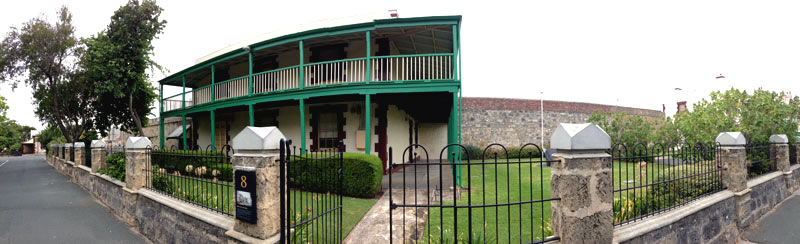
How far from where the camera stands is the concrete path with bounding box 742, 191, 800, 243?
5.12m

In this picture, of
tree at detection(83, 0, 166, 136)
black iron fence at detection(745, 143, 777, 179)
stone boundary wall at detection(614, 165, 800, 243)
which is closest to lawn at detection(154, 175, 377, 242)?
stone boundary wall at detection(614, 165, 800, 243)

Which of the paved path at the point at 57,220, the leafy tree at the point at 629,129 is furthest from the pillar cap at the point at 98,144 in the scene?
the leafy tree at the point at 629,129

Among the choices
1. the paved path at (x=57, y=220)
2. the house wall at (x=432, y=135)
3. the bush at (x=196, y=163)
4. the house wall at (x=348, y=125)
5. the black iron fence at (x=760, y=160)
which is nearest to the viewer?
the bush at (x=196, y=163)

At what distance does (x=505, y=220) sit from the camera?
5.16 metres

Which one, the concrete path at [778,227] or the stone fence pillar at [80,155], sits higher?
the stone fence pillar at [80,155]

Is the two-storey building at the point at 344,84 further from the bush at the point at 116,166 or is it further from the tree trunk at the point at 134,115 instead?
the bush at the point at 116,166

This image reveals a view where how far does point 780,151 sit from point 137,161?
13166 mm

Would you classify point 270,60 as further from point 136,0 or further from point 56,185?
point 56,185

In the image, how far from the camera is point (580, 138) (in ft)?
9.63

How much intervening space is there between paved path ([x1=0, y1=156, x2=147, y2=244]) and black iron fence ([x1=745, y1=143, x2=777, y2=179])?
38.2 ft

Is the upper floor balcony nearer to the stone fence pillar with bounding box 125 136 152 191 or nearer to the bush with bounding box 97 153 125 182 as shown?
the bush with bounding box 97 153 125 182

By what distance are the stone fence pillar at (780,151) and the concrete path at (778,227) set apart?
0.89m

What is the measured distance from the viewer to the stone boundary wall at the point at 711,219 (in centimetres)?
357

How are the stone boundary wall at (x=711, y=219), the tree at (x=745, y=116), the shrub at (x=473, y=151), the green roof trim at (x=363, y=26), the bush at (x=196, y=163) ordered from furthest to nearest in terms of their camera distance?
the shrub at (x=473, y=151)
the green roof trim at (x=363, y=26)
the tree at (x=745, y=116)
the bush at (x=196, y=163)
the stone boundary wall at (x=711, y=219)
